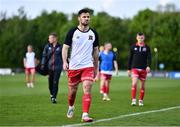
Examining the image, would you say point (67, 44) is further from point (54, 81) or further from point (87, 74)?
point (54, 81)

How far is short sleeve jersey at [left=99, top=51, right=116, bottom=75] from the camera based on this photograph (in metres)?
21.0

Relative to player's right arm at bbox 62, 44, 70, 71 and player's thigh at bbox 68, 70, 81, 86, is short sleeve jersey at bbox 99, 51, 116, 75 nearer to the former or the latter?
player's thigh at bbox 68, 70, 81, 86

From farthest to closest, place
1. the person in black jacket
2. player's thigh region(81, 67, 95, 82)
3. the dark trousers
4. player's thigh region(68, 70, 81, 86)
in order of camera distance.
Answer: the person in black jacket < the dark trousers < player's thigh region(68, 70, 81, 86) < player's thigh region(81, 67, 95, 82)

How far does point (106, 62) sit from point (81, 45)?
9141 millimetres

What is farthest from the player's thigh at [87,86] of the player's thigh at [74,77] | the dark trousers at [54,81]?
the dark trousers at [54,81]

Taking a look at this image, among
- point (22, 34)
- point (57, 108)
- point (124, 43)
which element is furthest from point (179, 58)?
point (57, 108)

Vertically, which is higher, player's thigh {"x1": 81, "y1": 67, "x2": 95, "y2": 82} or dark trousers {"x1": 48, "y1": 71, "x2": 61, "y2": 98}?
player's thigh {"x1": 81, "y1": 67, "x2": 95, "y2": 82}

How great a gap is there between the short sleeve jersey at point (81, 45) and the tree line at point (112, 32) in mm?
89425

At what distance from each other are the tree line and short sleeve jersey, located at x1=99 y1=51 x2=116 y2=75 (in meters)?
79.9

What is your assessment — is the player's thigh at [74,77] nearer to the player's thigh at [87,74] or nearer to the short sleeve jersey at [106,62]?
the player's thigh at [87,74]

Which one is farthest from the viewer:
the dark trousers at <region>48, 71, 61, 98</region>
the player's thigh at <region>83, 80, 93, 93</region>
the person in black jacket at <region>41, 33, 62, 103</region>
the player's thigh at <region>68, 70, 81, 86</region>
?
the person in black jacket at <region>41, 33, 62, 103</region>

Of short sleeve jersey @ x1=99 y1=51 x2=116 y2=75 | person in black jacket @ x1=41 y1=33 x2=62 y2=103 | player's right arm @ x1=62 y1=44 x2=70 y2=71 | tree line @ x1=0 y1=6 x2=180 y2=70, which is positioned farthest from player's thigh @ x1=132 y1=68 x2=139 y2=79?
tree line @ x1=0 y1=6 x2=180 y2=70

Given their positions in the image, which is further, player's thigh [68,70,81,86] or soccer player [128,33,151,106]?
soccer player [128,33,151,106]

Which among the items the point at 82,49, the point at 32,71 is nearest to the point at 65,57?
the point at 82,49
